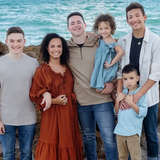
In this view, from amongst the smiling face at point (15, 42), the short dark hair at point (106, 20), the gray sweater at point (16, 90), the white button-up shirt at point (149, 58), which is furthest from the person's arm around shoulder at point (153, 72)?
the smiling face at point (15, 42)

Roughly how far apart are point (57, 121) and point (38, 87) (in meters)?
0.35

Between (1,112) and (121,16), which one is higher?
(121,16)

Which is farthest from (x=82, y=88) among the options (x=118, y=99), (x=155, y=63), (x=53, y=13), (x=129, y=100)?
(x=53, y=13)

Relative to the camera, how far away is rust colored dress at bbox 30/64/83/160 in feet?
8.11

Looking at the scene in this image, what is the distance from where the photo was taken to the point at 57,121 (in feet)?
8.25

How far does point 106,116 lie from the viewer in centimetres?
256

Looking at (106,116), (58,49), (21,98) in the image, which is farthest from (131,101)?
(21,98)

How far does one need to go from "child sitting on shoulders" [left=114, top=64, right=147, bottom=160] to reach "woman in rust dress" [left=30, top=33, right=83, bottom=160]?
0.44 metres

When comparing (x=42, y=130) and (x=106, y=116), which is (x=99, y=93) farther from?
(x=42, y=130)

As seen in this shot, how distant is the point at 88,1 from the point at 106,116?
1572cm

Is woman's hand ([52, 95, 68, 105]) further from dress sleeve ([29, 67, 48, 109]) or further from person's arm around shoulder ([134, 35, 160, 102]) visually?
person's arm around shoulder ([134, 35, 160, 102])

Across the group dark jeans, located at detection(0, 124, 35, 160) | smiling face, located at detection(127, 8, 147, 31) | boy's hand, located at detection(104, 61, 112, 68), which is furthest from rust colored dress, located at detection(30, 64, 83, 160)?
smiling face, located at detection(127, 8, 147, 31)

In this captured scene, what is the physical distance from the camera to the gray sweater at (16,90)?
2.38 metres

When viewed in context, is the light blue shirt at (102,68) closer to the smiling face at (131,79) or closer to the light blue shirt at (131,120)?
the smiling face at (131,79)
